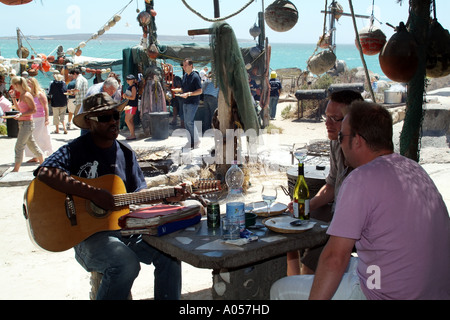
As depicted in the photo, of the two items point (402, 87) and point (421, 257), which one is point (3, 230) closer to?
point (421, 257)

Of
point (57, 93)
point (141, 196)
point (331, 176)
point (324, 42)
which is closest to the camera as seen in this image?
point (141, 196)

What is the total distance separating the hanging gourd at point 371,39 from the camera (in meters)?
4.88

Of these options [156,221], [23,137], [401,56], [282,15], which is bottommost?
[156,221]

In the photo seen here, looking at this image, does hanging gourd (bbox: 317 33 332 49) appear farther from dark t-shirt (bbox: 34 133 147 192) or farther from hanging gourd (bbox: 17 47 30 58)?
hanging gourd (bbox: 17 47 30 58)

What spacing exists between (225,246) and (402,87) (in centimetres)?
1899

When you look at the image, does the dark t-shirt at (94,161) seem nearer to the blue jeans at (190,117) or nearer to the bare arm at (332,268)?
the bare arm at (332,268)

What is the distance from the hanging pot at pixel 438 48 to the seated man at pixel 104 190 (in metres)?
2.37

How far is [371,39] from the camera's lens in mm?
4895

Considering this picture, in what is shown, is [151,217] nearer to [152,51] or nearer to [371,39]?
[371,39]

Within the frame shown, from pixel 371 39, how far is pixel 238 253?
3.41m

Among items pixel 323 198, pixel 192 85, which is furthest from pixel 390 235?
pixel 192 85

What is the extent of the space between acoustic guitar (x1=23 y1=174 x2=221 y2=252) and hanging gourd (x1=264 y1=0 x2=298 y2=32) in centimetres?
298

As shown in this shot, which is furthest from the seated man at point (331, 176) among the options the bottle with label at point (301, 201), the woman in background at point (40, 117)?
the woman in background at point (40, 117)

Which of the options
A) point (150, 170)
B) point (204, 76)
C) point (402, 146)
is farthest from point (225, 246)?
point (204, 76)
